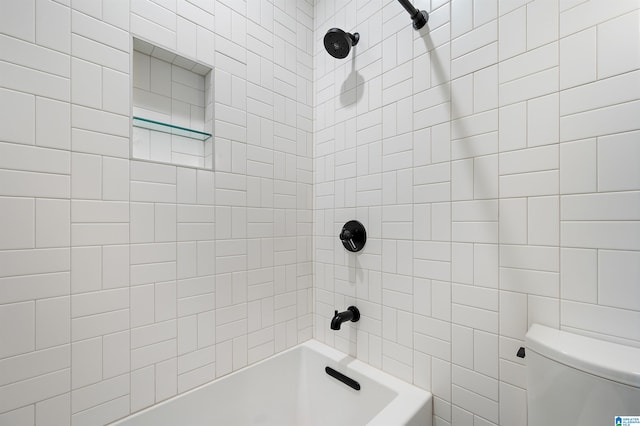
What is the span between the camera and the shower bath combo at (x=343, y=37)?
1081 mm

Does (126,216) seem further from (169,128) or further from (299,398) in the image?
(299,398)

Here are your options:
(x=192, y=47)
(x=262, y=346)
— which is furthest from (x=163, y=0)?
(x=262, y=346)

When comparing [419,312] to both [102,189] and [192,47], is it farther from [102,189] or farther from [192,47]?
[192,47]

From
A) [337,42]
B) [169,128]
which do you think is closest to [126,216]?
[169,128]

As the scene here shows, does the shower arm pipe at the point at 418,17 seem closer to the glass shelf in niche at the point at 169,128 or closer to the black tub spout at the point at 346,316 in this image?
the glass shelf in niche at the point at 169,128

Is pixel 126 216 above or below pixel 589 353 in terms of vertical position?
above

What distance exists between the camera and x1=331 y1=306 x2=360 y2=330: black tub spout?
4.05ft

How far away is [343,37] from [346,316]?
1299mm

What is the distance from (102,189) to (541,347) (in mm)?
1440

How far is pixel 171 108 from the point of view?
119cm

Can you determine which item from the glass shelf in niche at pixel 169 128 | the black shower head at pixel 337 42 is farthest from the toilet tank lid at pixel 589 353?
the glass shelf in niche at pixel 169 128

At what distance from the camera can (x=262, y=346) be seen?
1365 millimetres

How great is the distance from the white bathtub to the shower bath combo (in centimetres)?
151

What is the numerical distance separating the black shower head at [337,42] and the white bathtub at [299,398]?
151cm
